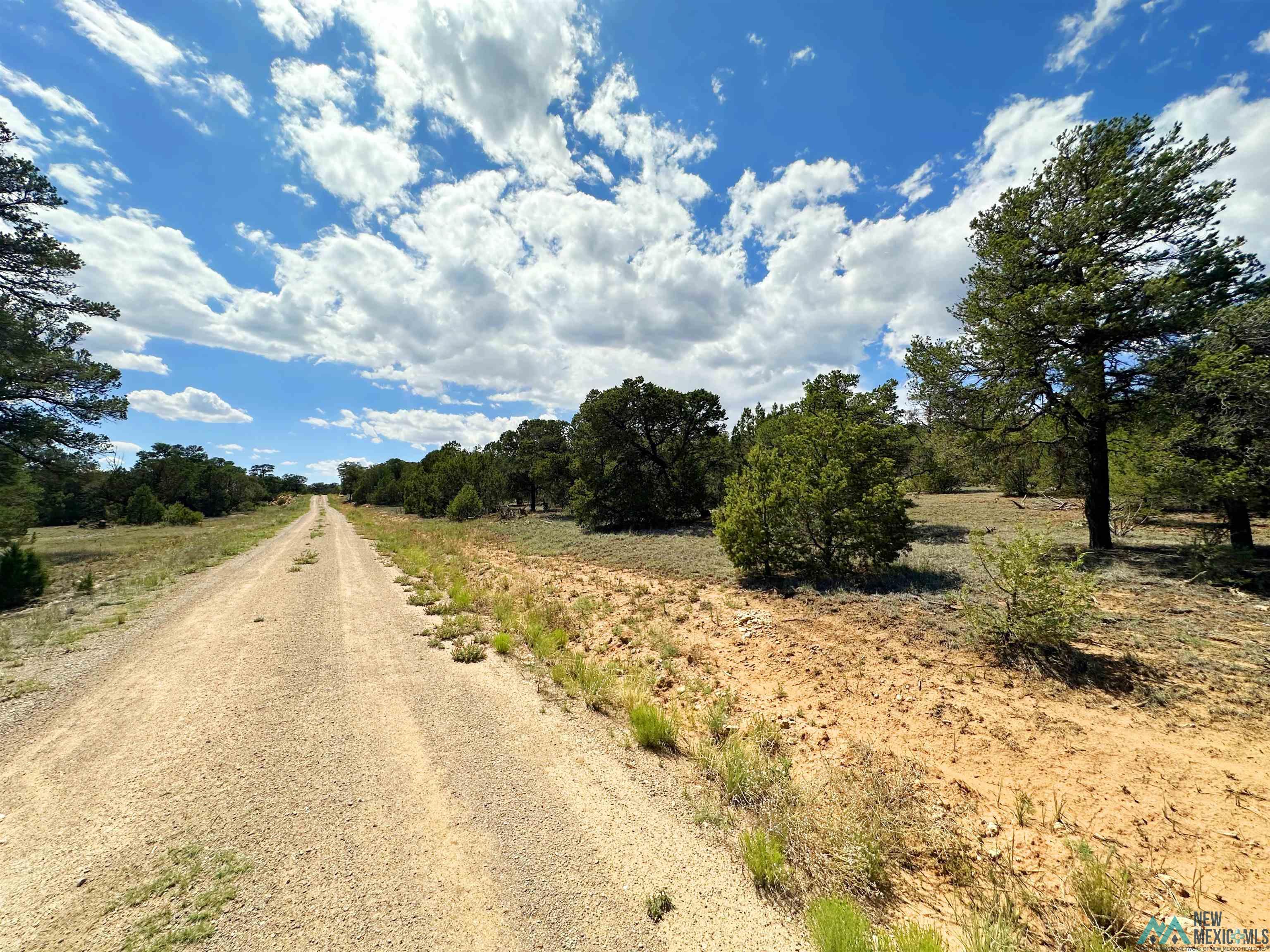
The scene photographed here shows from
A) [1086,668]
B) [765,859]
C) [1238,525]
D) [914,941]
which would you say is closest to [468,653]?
[765,859]

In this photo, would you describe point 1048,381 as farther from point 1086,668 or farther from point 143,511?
point 143,511

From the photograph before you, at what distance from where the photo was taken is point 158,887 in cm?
319

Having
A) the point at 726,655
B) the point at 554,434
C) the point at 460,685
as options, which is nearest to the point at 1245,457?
the point at 726,655

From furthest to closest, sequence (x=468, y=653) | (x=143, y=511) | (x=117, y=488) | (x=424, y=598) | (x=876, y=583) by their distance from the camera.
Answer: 1. (x=117, y=488)
2. (x=143, y=511)
3. (x=424, y=598)
4. (x=876, y=583)
5. (x=468, y=653)

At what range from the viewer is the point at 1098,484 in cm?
1291

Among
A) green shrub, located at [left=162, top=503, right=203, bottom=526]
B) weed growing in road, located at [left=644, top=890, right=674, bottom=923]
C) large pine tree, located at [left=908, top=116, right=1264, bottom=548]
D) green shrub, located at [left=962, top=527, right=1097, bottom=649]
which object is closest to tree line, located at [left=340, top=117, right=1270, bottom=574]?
large pine tree, located at [left=908, top=116, right=1264, bottom=548]

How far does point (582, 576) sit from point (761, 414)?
3947 cm

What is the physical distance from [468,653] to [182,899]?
4995 mm

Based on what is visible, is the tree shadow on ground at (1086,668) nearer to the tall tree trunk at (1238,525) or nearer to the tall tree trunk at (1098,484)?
the tall tree trunk at (1098,484)

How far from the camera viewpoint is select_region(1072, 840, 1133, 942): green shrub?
295 cm

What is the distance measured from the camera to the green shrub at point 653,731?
5355 millimetres

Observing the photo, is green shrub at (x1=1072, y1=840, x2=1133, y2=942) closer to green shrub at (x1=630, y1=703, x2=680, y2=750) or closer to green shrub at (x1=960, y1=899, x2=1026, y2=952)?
green shrub at (x1=960, y1=899, x2=1026, y2=952)

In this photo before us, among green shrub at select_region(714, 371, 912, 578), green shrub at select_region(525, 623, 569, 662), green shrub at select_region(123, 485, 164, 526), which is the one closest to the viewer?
green shrub at select_region(525, 623, 569, 662)

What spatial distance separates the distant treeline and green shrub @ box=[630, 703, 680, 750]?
1169 inches
